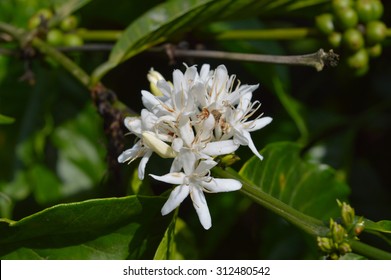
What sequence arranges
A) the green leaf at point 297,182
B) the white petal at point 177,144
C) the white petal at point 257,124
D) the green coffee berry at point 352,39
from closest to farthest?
the white petal at point 177,144
the white petal at point 257,124
the green leaf at point 297,182
the green coffee berry at point 352,39

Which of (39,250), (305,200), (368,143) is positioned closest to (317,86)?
(368,143)

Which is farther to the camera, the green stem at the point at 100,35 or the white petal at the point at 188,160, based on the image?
the green stem at the point at 100,35

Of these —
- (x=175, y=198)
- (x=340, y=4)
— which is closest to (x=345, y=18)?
(x=340, y=4)

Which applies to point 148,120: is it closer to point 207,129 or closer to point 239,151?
point 207,129

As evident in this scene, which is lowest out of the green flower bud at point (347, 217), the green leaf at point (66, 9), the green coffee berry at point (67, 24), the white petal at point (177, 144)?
the green flower bud at point (347, 217)

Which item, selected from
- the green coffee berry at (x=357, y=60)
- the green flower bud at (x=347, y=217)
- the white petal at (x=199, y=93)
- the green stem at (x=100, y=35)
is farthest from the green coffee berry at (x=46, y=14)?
the green flower bud at (x=347, y=217)

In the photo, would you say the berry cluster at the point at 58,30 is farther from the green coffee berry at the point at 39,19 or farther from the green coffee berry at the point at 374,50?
the green coffee berry at the point at 374,50

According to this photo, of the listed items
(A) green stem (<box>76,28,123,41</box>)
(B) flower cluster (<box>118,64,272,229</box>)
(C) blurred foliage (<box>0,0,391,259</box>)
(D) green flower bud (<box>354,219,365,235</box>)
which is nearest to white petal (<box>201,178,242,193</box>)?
(B) flower cluster (<box>118,64,272,229</box>)
